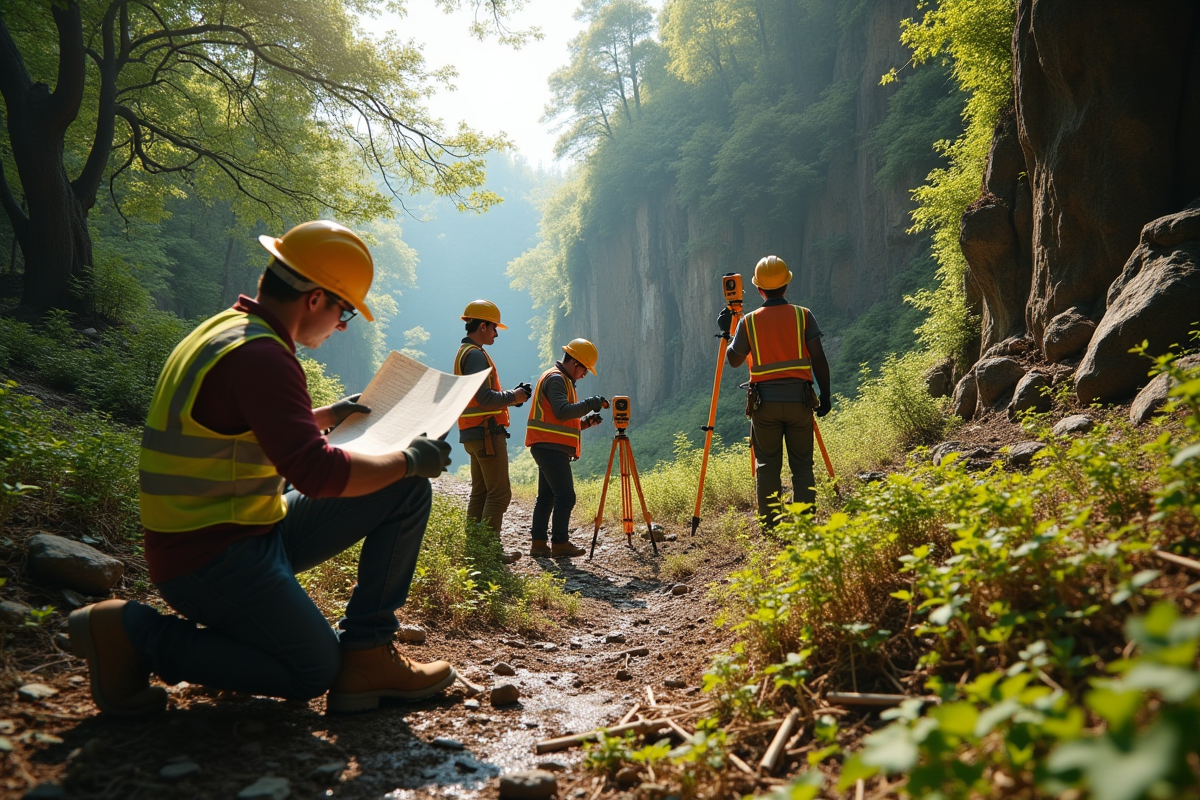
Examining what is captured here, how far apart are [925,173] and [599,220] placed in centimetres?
2217

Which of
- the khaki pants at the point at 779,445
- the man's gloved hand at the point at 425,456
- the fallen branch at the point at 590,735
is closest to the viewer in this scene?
the fallen branch at the point at 590,735

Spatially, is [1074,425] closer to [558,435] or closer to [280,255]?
[558,435]

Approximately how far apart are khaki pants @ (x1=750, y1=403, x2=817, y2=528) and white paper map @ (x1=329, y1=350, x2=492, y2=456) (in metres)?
3.16

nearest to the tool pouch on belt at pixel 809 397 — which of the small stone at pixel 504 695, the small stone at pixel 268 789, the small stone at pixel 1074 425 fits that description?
the small stone at pixel 1074 425

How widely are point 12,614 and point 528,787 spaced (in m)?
2.13

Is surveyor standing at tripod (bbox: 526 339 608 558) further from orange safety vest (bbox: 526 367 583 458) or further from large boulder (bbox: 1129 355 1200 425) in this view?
large boulder (bbox: 1129 355 1200 425)

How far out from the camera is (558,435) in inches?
274

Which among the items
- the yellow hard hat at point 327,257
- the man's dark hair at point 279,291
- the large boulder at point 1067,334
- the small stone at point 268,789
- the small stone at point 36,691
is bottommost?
the small stone at point 268,789

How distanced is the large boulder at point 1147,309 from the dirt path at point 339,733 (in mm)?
3748

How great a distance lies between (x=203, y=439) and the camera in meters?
2.12

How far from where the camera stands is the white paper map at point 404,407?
2635mm

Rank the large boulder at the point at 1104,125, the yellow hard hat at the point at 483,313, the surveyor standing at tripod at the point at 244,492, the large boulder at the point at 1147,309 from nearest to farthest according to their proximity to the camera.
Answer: the surveyor standing at tripod at the point at 244,492 → the large boulder at the point at 1147,309 → the large boulder at the point at 1104,125 → the yellow hard hat at the point at 483,313

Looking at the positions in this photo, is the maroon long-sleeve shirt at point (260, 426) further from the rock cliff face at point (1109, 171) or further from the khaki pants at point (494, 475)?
the rock cliff face at point (1109, 171)

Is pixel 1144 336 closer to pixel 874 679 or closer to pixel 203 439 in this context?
pixel 874 679
